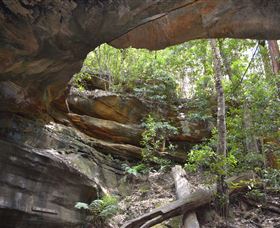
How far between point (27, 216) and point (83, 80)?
6918mm

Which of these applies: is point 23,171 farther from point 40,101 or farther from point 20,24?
point 20,24

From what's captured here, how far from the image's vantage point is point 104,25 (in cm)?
419

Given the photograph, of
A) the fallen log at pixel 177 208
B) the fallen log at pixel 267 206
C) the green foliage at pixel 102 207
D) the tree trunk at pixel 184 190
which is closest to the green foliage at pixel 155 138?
the tree trunk at pixel 184 190

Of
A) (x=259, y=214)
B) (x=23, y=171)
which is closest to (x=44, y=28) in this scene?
(x=23, y=171)

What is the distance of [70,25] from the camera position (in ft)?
13.3

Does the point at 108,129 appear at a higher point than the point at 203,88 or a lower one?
lower

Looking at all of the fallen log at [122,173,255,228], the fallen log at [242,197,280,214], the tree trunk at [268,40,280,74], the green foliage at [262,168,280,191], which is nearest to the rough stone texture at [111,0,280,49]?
the fallen log at [122,173,255,228]

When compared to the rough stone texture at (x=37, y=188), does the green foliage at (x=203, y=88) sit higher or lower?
Result: higher

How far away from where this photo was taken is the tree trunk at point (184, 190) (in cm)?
692

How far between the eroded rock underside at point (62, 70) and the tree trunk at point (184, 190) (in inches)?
72.3

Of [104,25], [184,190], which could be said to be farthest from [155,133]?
[104,25]

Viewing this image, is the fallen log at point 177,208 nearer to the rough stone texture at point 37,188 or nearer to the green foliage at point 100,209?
the green foliage at point 100,209

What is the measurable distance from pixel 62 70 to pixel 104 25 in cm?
172

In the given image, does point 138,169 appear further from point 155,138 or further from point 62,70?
point 62,70
